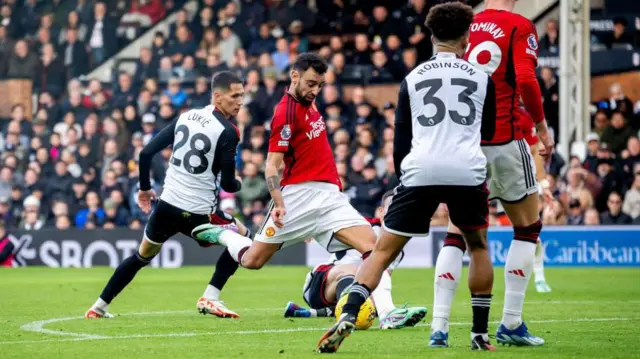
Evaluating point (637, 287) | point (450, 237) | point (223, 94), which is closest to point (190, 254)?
point (637, 287)

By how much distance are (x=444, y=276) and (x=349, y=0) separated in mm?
19203

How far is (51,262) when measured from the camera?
22.9 m

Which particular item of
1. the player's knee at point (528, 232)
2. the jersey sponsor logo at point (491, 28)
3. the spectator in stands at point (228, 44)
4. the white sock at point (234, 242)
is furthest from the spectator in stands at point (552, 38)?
the player's knee at point (528, 232)

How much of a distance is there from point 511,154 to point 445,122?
856 mm

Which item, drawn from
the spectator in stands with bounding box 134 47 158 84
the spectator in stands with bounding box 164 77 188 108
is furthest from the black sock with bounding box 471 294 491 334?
the spectator in stands with bounding box 134 47 158 84

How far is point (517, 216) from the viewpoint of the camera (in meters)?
8.32

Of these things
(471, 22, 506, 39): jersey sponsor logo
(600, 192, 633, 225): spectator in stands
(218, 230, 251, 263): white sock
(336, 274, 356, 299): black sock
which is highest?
(471, 22, 506, 39): jersey sponsor logo

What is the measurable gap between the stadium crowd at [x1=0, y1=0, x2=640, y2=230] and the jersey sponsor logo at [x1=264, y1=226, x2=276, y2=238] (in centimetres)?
1103

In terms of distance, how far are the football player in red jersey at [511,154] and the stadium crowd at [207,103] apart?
39.7ft

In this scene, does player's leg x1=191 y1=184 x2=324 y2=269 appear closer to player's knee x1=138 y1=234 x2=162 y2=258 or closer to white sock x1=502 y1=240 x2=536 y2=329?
player's knee x1=138 y1=234 x2=162 y2=258

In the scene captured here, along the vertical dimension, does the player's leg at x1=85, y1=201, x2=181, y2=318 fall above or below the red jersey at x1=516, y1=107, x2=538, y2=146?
below

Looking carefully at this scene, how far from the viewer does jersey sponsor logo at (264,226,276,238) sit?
9.91 metres

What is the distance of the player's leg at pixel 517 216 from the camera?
8156mm

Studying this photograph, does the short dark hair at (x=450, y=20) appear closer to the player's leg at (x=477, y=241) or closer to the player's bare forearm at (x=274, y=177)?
the player's leg at (x=477, y=241)
